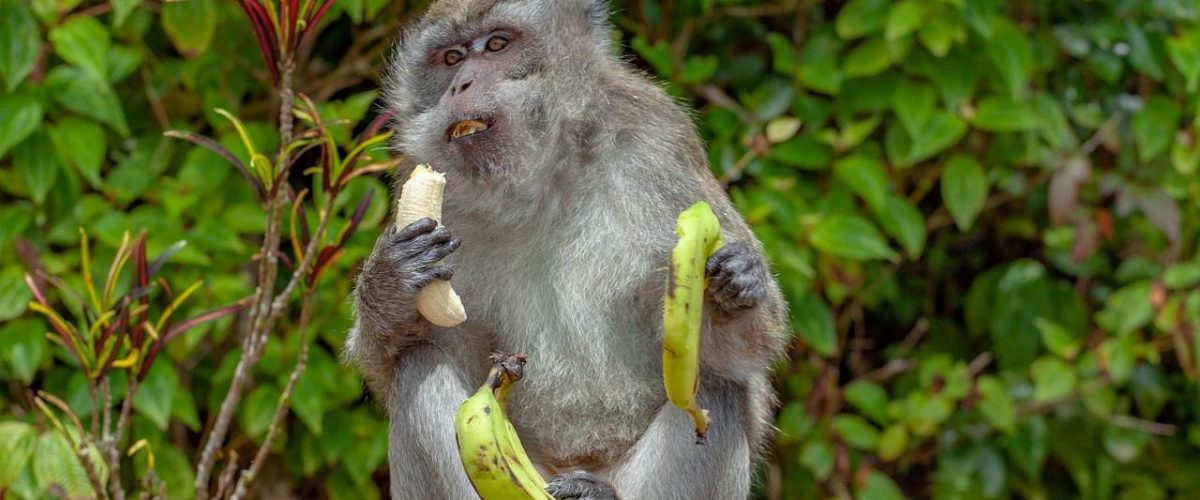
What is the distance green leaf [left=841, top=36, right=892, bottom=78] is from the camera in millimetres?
4938

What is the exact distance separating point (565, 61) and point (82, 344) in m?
1.24

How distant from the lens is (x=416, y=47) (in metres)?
3.41

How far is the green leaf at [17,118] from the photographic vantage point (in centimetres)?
415

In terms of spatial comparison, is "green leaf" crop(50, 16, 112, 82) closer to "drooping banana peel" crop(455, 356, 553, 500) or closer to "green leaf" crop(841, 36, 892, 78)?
"drooping banana peel" crop(455, 356, 553, 500)

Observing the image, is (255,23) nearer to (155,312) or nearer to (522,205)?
(522,205)

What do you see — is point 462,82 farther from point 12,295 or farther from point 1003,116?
point 1003,116

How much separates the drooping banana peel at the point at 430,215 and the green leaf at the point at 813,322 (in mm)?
2267

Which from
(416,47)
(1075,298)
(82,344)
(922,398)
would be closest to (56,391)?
(82,344)

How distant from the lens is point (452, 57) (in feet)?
11.0

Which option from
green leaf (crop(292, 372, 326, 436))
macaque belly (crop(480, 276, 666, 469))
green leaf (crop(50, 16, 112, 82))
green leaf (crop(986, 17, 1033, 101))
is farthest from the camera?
green leaf (crop(986, 17, 1033, 101))

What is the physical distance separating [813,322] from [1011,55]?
115 cm

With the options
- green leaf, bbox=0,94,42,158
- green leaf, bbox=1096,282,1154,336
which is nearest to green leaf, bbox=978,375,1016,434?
green leaf, bbox=1096,282,1154,336

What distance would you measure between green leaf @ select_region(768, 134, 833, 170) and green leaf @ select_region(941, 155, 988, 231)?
0.48m

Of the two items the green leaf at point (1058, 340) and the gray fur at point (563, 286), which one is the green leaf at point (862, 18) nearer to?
the green leaf at point (1058, 340)
